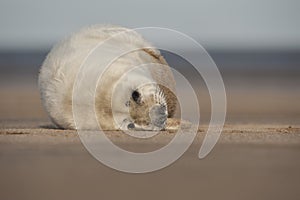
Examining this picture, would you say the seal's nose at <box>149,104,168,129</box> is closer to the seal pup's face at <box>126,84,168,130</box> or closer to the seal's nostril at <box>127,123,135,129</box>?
the seal pup's face at <box>126,84,168,130</box>

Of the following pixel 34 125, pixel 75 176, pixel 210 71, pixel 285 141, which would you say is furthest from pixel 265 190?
pixel 210 71

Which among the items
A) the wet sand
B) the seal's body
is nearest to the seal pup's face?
the seal's body

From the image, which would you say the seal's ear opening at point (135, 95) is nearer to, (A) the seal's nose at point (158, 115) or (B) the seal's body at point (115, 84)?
(B) the seal's body at point (115, 84)

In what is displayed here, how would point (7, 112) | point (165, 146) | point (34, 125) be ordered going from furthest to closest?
point (7, 112)
point (34, 125)
point (165, 146)

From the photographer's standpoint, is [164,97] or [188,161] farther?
[164,97]

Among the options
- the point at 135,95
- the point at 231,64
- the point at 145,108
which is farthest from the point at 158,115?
the point at 231,64

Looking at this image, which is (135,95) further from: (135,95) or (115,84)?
(115,84)

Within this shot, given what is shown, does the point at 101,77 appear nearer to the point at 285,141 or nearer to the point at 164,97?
the point at 164,97

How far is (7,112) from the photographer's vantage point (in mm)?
16656

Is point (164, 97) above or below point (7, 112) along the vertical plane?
Answer: above

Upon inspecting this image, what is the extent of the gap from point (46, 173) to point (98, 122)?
179 centimetres

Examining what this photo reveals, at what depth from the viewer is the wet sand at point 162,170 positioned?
8234 mm

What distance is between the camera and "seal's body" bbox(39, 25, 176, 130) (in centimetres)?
1059

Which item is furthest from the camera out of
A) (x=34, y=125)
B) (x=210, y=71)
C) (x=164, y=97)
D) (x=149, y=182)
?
(x=210, y=71)
